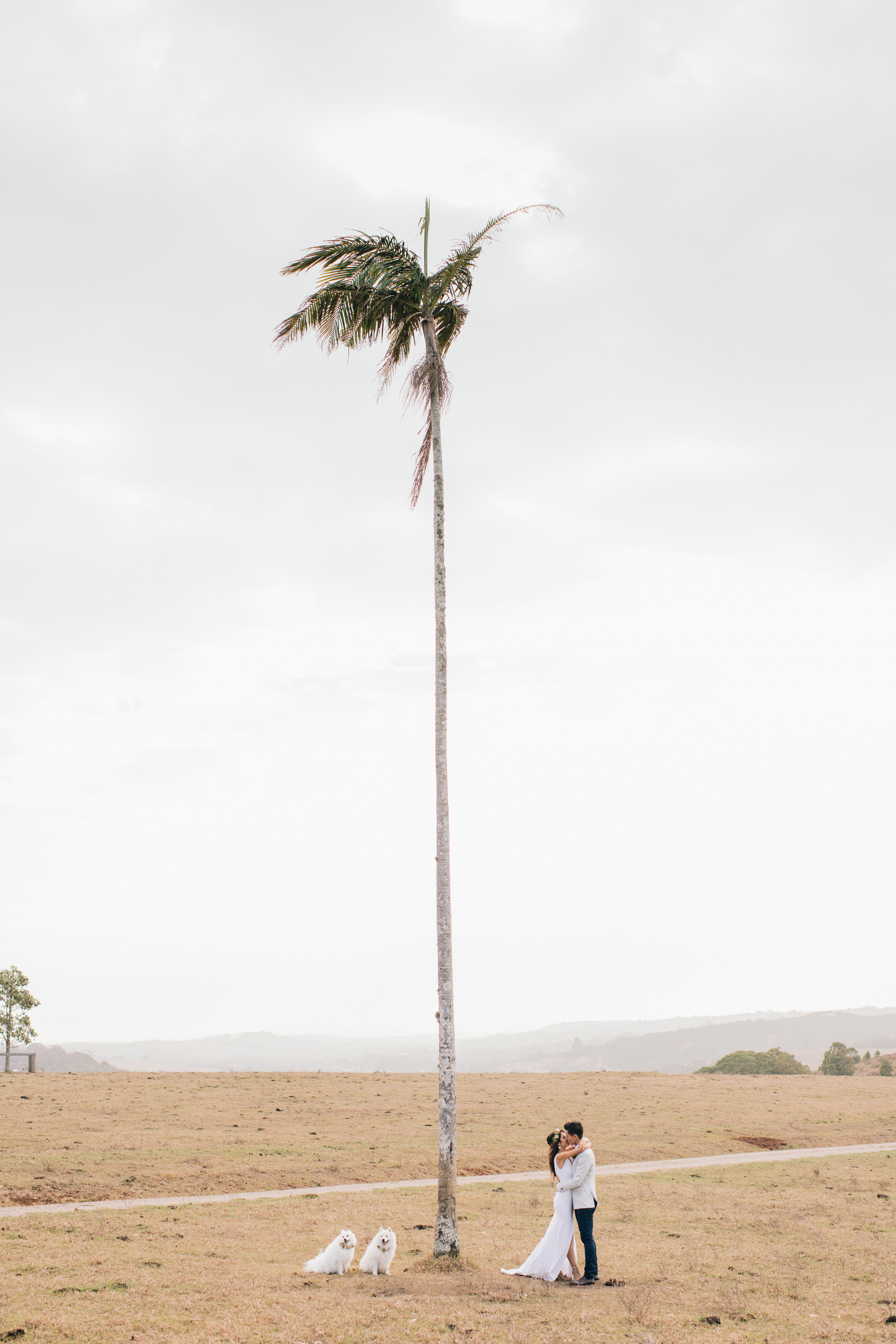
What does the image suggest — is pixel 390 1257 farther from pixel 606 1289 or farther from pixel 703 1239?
pixel 703 1239

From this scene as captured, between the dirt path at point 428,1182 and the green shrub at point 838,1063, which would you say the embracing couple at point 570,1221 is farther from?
the green shrub at point 838,1063

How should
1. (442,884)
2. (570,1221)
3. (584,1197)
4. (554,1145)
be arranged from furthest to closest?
1. (442,884)
2. (554,1145)
3. (570,1221)
4. (584,1197)

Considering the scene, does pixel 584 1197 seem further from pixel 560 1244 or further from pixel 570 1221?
pixel 560 1244

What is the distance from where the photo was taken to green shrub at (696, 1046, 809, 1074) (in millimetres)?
86812

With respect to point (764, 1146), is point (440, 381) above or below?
above

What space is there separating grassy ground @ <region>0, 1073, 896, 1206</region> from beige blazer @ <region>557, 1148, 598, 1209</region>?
1397 cm

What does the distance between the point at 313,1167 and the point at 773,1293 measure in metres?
17.7

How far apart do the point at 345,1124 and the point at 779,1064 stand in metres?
64.1

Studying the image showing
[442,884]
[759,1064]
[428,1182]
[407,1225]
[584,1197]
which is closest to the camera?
[584,1197]

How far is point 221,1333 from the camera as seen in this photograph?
11484 millimetres

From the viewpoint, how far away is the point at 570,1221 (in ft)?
50.0

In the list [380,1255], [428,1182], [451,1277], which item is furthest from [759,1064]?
[380,1255]

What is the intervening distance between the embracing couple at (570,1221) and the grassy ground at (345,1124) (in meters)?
13.3

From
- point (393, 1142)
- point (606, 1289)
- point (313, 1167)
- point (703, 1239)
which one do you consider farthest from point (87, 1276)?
point (393, 1142)
